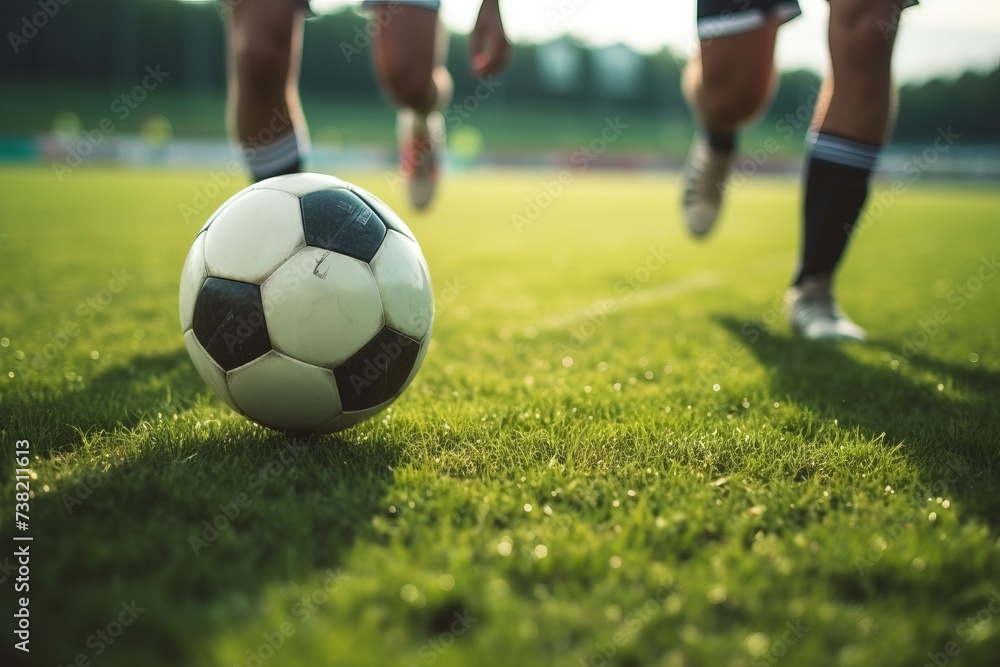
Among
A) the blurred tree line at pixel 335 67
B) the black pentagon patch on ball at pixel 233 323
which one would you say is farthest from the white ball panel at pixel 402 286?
the blurred tree line at pixel 335 67

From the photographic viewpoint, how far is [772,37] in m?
3.94

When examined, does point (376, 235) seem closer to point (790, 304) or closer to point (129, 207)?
point (790, 304)

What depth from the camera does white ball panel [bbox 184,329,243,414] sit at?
2.10 metres

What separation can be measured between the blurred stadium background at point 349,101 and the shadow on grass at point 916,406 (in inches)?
1232

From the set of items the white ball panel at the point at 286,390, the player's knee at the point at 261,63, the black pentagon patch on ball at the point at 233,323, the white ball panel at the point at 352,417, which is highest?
the player's knee at the point at 261,63

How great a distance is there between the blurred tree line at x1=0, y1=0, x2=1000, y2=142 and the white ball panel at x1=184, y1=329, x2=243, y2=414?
157 feet

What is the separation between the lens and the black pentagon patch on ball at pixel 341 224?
2.08 meters

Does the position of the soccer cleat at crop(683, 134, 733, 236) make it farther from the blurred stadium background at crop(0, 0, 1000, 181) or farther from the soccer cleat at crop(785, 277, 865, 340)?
the blurred stadium background at crop(0, 0, 1000, 181)

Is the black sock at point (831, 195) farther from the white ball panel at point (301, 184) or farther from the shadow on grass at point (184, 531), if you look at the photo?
the shadow on grass at point (184, 531)

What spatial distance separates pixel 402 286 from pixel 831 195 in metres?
2.37

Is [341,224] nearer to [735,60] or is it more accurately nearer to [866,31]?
[866,31]

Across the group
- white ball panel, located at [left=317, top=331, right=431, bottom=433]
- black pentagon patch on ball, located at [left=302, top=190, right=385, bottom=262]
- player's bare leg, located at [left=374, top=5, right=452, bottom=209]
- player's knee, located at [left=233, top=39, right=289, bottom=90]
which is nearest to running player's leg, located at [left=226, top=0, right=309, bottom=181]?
player's knee, located at [left=233, top=39, right=289, bottom=90]

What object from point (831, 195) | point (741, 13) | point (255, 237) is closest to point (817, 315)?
point (831, 195)

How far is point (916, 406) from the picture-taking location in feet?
8.71
